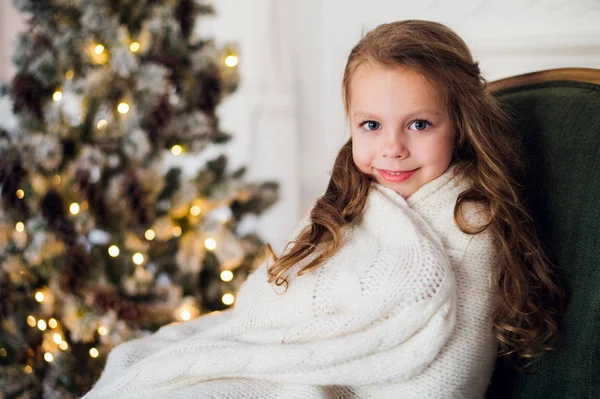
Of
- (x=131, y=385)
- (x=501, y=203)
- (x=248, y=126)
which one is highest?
(x=501, y=203)

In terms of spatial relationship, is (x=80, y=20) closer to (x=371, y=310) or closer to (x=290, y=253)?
(x=290, y=253)

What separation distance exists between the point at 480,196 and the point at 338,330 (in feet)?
1.09

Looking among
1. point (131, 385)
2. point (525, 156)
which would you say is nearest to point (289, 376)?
point (131, 385)

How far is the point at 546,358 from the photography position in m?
0.89

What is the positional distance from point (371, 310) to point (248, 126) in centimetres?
188

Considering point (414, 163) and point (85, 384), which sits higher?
point (414, 163)

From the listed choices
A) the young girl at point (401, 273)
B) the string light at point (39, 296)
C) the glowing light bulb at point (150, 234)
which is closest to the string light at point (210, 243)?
the glowing light bulb at point (150, 234)

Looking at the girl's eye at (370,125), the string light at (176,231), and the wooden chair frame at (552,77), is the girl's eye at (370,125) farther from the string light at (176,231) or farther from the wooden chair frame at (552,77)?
the string light at (176,231)

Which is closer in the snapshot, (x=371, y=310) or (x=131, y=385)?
(x=371, y=310)

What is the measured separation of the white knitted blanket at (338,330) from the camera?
0.89 m

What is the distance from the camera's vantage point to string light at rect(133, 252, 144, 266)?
73.1 inches

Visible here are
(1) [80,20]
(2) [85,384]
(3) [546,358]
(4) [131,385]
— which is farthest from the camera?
(2) [85,384]

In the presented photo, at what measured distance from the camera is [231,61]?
1857mm

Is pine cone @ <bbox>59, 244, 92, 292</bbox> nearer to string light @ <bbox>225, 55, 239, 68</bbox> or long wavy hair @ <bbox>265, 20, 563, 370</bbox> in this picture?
string light @ <bbox>225, 55, 239, 68</bbox>
